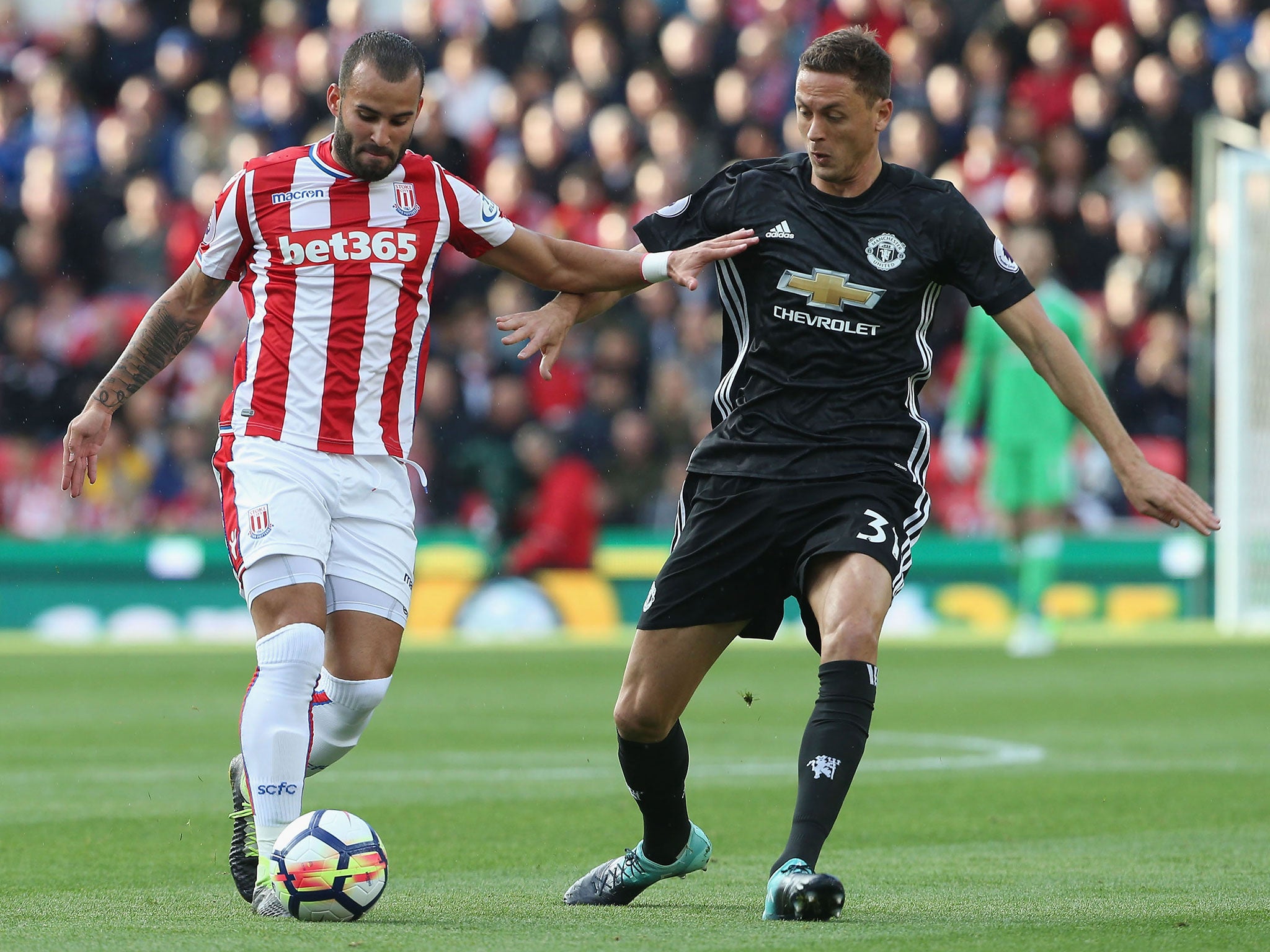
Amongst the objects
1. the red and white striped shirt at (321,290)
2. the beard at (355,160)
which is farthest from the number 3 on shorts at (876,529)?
the beard at (355,160)

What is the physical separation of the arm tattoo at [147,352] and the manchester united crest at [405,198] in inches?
26.7

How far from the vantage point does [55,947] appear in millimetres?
4164

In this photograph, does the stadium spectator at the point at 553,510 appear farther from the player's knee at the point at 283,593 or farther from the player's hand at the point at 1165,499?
the player's hand at the point at 1165,499

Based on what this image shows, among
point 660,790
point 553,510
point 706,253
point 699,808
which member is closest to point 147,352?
point 706,253

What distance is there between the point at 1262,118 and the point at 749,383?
1480 cm

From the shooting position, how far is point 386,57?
5004mm

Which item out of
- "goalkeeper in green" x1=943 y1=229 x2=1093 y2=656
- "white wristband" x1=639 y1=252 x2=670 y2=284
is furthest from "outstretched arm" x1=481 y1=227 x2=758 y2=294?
"goalkeeper in green" x1=943 y1=229 x2=1093 y2=656

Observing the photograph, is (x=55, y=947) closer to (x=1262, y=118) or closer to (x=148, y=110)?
(x=148, y=110)

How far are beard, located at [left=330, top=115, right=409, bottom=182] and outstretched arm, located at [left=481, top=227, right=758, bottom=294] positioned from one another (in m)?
0.45

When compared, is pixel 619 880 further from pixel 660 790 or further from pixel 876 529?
pixel 876 529

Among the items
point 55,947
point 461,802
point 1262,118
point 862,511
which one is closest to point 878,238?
point 862,511

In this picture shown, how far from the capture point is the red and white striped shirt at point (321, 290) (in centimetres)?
518

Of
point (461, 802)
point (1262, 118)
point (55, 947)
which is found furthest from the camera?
point (1262, 118)

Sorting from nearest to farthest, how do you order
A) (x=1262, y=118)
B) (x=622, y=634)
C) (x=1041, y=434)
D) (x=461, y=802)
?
(x=461, y=802), (x=1041, y=434), (x=622, y=634), (x=1262, y=118)
